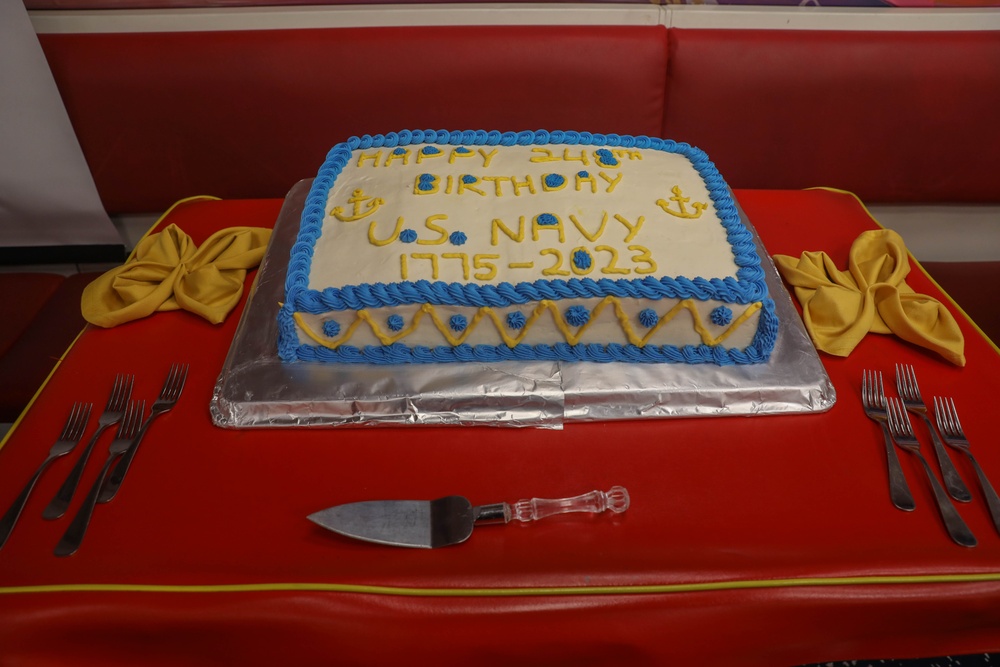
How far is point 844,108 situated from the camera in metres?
2.15

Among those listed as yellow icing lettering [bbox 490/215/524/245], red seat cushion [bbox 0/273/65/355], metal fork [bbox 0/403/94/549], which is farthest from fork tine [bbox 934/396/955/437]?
red seat cushion [bbox 0/273/65/355]

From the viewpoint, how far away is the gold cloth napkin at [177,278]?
154 cm

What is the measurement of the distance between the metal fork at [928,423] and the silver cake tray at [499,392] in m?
0.15

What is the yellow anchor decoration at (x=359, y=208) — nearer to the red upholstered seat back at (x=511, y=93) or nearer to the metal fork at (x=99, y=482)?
the metal fork at (x=99, y=482)

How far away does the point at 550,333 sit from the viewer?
138 cm

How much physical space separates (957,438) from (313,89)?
186 cm

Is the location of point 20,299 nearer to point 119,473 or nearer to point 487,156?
point 119,473

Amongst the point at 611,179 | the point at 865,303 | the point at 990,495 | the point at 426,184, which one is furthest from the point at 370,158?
the point at 990,495

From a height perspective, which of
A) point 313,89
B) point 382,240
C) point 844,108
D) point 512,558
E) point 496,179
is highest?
point 313,89

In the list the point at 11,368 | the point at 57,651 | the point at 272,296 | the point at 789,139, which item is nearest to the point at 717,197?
the point at 789,139

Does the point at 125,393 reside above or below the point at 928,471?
above

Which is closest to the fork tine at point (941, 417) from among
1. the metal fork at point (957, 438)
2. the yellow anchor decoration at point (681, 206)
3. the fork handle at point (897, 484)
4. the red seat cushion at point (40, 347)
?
the metal fork at point (957, 438)

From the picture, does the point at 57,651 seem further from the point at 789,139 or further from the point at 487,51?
the point at 789,139

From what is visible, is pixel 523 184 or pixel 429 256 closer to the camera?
pixel 429 256
